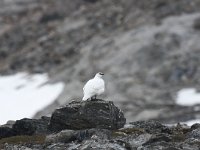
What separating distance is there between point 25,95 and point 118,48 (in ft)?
58.8

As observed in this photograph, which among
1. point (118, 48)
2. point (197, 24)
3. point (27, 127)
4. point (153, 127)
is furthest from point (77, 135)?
point (197, 24)

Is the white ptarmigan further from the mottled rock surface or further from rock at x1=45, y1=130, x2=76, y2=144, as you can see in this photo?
rock at x1=45, y1=130, x2=76, y2=144

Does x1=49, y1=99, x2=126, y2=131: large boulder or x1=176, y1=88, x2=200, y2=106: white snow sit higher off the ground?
x1=176, y1=88, x2=200, y2=106: white snow

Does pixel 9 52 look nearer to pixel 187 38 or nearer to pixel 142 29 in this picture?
pixel 142 29

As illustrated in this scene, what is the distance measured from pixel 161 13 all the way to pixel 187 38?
1400cm

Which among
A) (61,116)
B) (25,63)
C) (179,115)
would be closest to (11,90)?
(25,63)

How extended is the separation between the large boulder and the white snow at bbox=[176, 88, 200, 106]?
51987 mm

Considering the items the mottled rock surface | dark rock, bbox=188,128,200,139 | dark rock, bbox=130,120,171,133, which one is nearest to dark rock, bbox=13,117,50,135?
the mottled rock surface

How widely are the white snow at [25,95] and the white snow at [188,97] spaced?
19.0 metres

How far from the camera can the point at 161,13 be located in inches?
4508

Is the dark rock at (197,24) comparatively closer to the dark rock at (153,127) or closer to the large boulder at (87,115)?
the dark rock at (153,127)

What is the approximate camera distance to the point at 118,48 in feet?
343

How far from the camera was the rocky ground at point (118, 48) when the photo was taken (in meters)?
91.1

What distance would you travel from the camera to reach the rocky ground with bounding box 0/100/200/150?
102 ft
